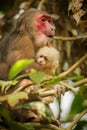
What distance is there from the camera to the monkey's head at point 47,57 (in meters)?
3.10

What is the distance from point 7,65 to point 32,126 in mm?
1028

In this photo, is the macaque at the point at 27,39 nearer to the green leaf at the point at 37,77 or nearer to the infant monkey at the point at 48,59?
the infant monkey at the point at 48,59

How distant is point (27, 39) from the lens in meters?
3.26

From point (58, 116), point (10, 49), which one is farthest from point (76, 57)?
point (58, 116)

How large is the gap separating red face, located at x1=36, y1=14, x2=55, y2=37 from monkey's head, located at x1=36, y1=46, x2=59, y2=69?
140 millimetres

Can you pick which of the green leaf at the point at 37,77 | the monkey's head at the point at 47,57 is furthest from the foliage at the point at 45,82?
the monkey's head at the point at 47,57

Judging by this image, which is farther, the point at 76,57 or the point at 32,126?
the point at 76,57

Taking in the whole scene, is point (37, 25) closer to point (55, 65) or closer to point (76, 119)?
point (55, 65)

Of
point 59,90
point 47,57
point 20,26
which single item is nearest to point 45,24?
point 20,26

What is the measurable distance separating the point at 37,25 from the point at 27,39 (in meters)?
0.23

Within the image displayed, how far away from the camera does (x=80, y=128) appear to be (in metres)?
2.17

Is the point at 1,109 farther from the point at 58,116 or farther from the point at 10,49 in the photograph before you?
the point at 10,49

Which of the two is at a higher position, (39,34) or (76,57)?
(39,34)

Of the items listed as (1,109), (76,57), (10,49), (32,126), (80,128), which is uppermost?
(1,109)
